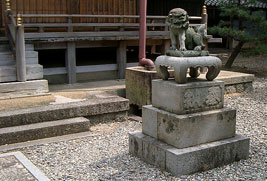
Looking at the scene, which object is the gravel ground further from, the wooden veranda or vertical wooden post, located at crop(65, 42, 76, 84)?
the wooden veranda

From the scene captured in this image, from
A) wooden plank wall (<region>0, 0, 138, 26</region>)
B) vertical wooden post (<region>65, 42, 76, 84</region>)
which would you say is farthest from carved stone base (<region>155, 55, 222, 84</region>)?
wooden plank wall (<region>0, 0, 138, 26</region>)

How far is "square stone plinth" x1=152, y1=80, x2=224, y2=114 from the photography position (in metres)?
4.96

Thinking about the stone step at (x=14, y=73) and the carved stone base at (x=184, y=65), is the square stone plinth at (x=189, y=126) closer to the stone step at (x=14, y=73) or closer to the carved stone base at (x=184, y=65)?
the carved stone base at (x=184, y=65)

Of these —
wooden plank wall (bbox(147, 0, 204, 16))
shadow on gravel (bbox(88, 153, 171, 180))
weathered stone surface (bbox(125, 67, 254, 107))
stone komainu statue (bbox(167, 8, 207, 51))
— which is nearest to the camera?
shadow on gravel (bbox(88, 153, 171, 180))

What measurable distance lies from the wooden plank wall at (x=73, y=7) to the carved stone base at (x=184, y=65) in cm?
664

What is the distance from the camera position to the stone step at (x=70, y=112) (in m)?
Result: 6.63

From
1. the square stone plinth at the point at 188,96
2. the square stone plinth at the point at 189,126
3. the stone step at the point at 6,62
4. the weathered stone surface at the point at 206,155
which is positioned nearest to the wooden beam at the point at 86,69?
the stone step at the point at 6,62

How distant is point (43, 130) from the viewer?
657 cm

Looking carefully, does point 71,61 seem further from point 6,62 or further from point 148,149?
point 148,149

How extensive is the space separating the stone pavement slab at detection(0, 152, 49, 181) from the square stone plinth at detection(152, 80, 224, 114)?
2.00 m

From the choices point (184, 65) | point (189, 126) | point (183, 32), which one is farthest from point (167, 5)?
point (189, 126)

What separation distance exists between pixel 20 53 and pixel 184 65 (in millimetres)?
4734

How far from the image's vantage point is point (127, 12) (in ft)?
40.6

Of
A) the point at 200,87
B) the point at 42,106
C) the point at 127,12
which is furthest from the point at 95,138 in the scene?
the point at 127,12
